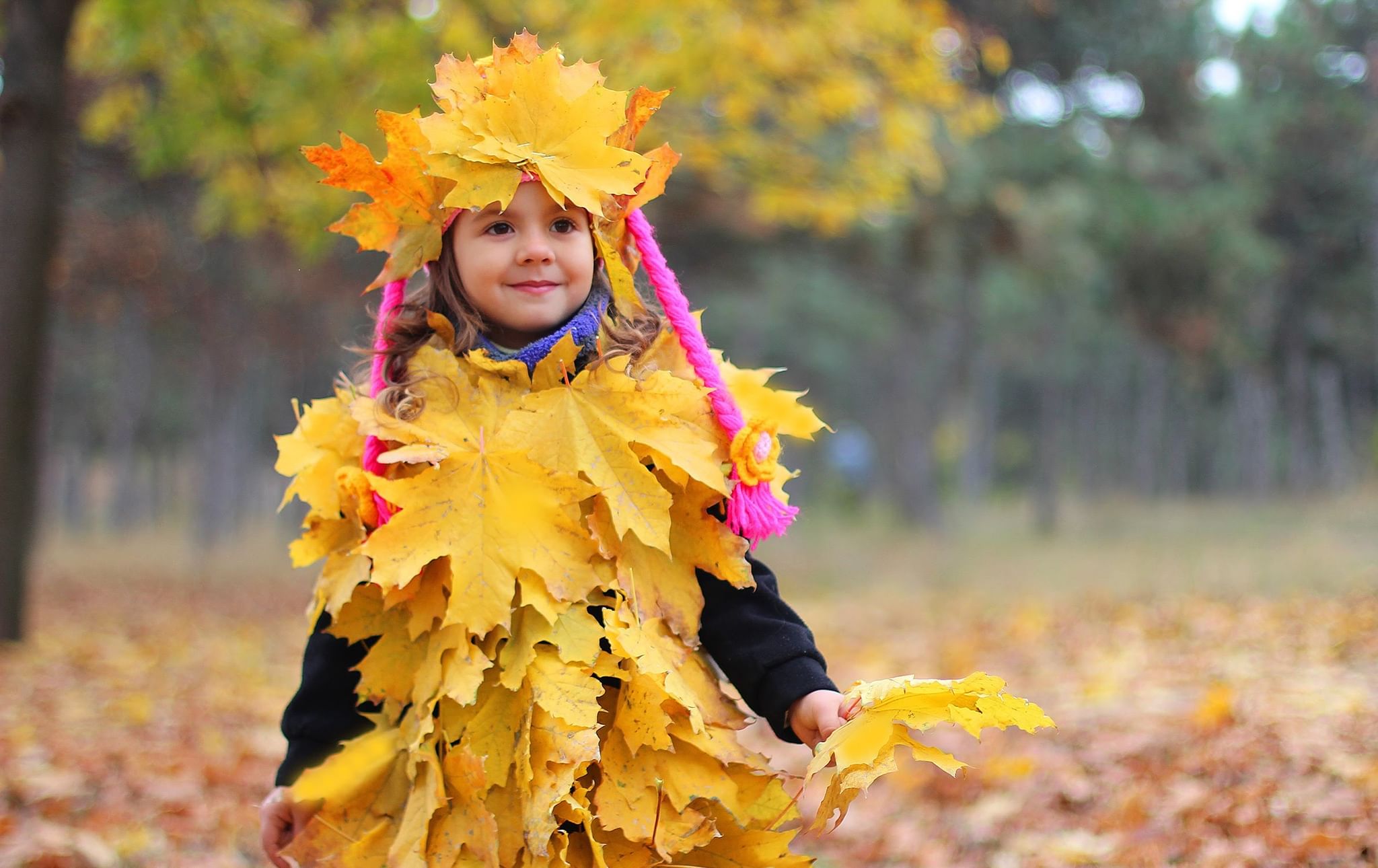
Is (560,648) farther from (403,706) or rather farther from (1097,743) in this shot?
(1097,743)

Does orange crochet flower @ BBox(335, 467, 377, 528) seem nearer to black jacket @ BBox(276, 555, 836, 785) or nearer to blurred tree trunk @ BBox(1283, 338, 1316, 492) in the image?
black jacket @ BBox(276, 555, 836, 785)

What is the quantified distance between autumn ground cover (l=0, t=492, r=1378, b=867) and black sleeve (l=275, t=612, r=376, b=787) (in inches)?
61.7

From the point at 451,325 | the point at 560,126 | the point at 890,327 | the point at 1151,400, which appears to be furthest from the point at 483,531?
the point at 1151,400

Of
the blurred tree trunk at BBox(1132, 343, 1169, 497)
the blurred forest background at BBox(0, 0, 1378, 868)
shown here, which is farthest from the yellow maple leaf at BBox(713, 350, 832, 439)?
the blurred tree trunk at BBox(1132, 343, 1169, 497)

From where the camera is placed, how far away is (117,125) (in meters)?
8.86

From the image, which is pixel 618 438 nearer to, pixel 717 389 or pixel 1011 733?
pixel 717 389

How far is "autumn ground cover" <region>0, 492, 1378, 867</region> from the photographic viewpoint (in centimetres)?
312

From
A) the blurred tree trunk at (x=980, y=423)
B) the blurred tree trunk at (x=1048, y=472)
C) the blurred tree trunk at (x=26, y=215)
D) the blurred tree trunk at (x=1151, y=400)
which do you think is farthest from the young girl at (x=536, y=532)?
the blurred tree trunk at (x=980, y=423)

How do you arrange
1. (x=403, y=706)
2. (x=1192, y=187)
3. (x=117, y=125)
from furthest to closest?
(x=1192, y=187), (x=117, y=125), (x=403, y=706)

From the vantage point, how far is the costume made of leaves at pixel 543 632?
63.1 inches

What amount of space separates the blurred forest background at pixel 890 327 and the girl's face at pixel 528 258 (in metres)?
0.89

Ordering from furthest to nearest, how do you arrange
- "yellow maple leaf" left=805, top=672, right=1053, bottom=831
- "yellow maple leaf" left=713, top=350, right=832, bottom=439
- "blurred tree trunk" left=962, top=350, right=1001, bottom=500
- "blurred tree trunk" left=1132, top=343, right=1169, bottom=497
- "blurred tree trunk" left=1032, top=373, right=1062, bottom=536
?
"blurred tree trunk" left=962, top=350, right=1001, bottom=500 → "blurred tree trunk" left=1132, top=343, right=1169, bottom=497 → "blurred tree trunk" left=1032, top=373, right=1062, bottom=536 → "yellow maple leaf" left=713, top=350, right=832, bottom=439 → "yellow maple leaf" left=805, top=672, right=1053, bottom=831

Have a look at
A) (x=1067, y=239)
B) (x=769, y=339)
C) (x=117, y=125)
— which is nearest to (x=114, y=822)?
(x=117, y=125)

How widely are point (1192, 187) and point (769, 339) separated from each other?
11.2 m
